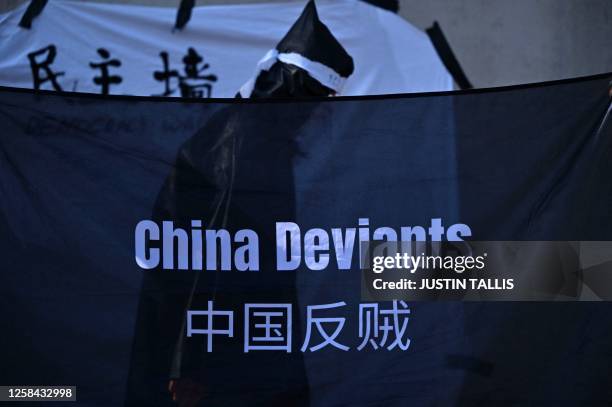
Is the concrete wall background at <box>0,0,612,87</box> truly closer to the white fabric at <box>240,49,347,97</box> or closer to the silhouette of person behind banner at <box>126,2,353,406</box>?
the white fabric at <box>240,49,347,97</box>

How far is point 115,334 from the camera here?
290cm

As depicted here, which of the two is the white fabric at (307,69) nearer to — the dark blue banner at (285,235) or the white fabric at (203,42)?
the white fabric at (203,42)

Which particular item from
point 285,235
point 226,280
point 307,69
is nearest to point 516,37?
point 307,69

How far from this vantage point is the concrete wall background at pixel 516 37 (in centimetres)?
484

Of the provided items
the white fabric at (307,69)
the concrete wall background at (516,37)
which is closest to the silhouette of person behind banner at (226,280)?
the white fabric at (307,69)

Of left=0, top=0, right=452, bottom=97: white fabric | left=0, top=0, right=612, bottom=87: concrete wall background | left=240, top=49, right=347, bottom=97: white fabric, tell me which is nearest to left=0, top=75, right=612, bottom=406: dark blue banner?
left=240, top=49, right=347, bottom=97: white fabric

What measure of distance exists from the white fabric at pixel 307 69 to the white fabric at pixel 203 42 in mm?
628

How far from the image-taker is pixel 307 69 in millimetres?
3900

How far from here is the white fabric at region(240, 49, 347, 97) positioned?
12.8 ft

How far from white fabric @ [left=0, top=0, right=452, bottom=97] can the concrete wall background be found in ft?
0.88

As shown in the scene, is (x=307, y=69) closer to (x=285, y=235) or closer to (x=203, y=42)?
(x=203, y=42)

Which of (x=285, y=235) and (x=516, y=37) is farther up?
(x=516, y=37)

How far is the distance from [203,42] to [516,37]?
1.87 meters

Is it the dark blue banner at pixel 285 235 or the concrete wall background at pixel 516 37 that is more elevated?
the concrete wall background at pixel 516 37
